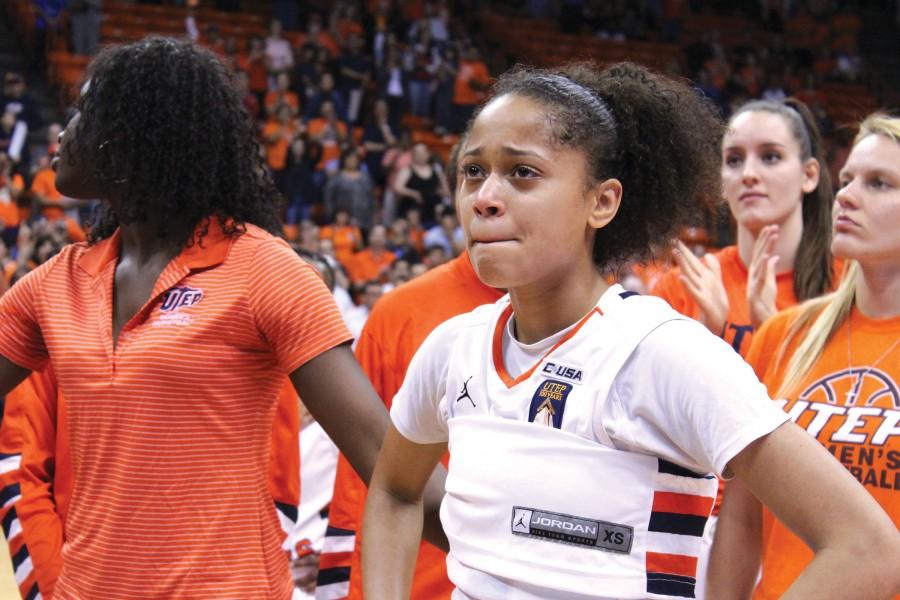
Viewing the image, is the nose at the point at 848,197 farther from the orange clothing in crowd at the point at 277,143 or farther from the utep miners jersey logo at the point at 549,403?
the orange clothing in crowd at the point at 277,143

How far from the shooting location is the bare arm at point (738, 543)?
1.89m

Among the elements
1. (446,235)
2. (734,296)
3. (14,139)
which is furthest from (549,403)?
(446,235)

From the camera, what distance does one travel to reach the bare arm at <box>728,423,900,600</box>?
4.27 feet

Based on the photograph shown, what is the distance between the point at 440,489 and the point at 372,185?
34.2 ft

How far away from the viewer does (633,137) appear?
1647 mm

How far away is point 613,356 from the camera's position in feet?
4.78

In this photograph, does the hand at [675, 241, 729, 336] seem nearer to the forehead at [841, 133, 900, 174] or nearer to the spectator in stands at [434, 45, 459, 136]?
the forehead at [841, 133, 900, 174]

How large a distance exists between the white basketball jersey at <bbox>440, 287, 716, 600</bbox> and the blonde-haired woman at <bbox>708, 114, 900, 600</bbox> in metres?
0.52

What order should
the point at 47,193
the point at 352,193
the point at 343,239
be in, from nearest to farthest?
the point at 47,193, the point at 343,239, the point at 352,193

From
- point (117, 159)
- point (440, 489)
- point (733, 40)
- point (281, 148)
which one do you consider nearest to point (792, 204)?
point (440, 489)

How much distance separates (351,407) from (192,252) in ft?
1.35

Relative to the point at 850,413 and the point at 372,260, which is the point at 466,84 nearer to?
the point at 372,260

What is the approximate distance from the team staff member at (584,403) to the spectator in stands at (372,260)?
9051mm

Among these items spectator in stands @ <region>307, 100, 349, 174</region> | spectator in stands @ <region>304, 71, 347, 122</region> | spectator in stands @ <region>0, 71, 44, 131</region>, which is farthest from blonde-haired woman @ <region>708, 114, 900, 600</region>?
spectator in stands @ <region>304, 71, 347, 122</region>
